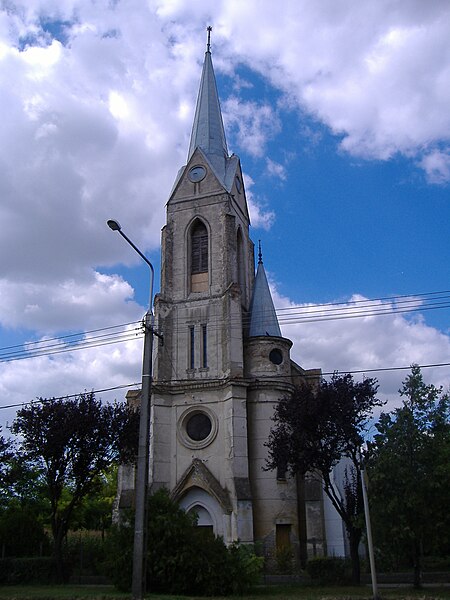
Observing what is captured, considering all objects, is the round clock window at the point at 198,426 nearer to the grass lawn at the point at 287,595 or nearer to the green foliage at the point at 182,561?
the grass lawn at the point at 287,595

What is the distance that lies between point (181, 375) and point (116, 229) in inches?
815

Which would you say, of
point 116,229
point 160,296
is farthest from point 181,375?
point 116,229

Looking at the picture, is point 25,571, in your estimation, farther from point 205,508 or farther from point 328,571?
point 328,571

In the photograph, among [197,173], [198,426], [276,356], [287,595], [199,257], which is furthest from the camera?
[197,173]

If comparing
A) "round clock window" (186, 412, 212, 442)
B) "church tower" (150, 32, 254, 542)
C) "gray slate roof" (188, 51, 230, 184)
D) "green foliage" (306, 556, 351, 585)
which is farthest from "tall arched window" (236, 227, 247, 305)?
"green foliage" (306, 556, 351, 585)

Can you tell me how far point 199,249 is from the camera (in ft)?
140

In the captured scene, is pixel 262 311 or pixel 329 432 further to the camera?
pixel 262 311

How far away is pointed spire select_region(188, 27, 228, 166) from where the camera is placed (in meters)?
46.5

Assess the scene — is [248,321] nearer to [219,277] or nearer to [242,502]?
[219,277]

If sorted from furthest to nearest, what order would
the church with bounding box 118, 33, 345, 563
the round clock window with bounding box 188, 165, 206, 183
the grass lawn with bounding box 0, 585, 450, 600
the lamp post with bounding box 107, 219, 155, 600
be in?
the round clock window with bounding box 188, 165, 206, 183, the church with bounding box 118, 33, 345, 563, the grass lawn with bounding box 0, 585, 450, 600, the lamp post with bounding box 107, 219, 155, 600

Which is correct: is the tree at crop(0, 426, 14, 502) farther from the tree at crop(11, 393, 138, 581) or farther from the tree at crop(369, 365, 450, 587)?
the tree at crop(369, 365, 450, 587)

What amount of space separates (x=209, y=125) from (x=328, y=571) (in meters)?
33.1

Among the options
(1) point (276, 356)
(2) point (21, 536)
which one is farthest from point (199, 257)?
(2) point (21, 536)

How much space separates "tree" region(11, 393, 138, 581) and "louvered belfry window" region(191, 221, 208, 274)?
13210mm
